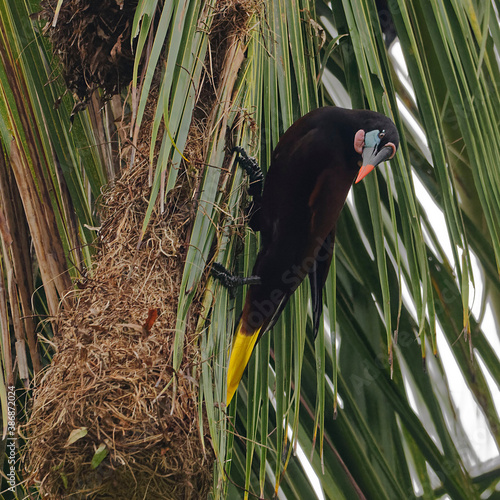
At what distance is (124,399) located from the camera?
3.00 feet

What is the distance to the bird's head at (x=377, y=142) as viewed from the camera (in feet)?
4.72

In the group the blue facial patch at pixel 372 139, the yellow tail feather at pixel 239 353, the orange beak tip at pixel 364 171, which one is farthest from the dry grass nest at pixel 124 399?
the blue facial patch at pixel 372 139

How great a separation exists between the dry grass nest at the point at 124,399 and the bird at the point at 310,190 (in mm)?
441

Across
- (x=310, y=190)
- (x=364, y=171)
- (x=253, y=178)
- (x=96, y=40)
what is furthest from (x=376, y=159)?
(x=96, y=40)

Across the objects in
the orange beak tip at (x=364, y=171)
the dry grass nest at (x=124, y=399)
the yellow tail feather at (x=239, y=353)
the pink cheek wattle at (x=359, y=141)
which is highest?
the pink cheek wattle at (x=359, y=141)

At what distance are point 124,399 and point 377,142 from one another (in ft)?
2.88

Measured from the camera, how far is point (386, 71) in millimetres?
1383

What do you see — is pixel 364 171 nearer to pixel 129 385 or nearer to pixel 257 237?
pixel 257 237

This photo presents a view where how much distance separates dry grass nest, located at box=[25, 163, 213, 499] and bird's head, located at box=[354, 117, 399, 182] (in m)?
0.57

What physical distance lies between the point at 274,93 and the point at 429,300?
53 centimetres

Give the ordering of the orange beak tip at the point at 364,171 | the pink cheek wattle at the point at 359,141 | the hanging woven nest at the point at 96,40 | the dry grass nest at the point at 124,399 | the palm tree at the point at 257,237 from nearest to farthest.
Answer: the dry grass nest at the point at 124,399
the palm tree at the point at 257,237
the hanging woven nest at the point at 96,40
the orange beak tip at the point at 364,171
the pink cheek wattle at the point at 359,141

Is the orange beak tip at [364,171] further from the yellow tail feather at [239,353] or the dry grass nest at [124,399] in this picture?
the dry grass nest at [124,399]

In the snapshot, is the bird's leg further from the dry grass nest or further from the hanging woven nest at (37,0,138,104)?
the hanging woven nest at (37,0,138,104)

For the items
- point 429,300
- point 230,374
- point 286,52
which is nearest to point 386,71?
point 286,52
